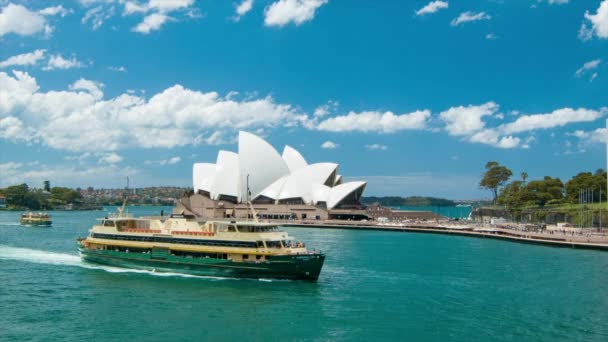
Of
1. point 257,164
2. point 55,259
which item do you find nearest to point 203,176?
point 257,164

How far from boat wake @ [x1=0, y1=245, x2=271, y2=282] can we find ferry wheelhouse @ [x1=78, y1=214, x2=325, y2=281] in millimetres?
294

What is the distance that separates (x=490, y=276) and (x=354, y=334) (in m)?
17.0

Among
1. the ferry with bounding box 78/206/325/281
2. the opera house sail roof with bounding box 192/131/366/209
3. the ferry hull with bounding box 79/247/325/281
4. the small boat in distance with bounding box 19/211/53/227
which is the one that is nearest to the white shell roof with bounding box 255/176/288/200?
the opera house sail roof with bounding box 192/131/366/209

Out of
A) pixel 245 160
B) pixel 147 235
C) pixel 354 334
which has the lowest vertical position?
pixel 354 334

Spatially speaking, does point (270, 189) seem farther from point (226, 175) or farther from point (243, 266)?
point (243, 266)

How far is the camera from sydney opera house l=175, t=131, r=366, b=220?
9856 cm

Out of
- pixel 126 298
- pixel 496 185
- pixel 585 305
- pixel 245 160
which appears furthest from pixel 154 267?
pixel 496 185

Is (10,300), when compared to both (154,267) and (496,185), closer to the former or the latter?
(154,267)

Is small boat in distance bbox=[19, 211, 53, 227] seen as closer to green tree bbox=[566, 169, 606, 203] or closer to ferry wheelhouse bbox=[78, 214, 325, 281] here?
ferry wheelhouse bbox=[78, 214, 325, 281]

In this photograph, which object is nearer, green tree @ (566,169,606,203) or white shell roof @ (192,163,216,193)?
green tree @ (566,169,606,203)

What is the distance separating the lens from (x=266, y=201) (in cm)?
10362

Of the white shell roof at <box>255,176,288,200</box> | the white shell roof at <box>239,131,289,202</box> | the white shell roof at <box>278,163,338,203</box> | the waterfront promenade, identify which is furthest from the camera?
the white shell roof at <box>255,176,288,200</box>

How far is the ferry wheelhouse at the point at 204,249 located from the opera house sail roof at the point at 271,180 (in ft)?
201

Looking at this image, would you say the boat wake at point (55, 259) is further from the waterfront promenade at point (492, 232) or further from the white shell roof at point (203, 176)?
the white shell roof at point (203, 176)
